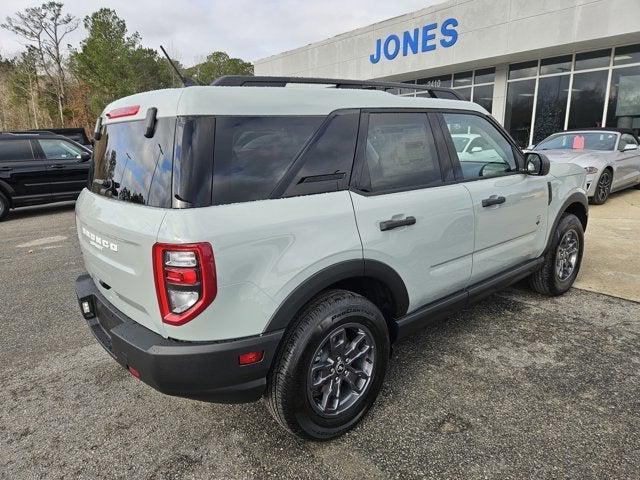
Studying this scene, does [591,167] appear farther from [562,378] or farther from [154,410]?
[154,410]

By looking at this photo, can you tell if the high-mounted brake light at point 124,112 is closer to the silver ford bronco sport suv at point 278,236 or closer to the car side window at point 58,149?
the silver ford bronco sport suv at point 278,236

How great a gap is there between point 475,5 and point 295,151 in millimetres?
16429

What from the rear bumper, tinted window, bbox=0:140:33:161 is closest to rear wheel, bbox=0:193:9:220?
tinted window, bbox=0:140:33:161

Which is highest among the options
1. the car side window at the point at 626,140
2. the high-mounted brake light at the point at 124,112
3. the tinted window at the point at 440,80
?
the tinted window at the point at 440,80

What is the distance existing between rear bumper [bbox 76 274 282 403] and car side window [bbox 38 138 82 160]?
892 cm

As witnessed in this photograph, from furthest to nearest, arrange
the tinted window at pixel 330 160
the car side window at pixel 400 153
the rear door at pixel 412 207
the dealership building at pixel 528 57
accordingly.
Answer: the dealership building at pixel 528 57
the car side window at pixel 400 153
the rear door at pixel 412 207
the tinted window at pixel 330 160

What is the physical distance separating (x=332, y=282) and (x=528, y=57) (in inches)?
633

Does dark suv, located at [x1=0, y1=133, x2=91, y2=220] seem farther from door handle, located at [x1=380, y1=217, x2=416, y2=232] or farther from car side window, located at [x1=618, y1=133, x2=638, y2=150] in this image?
car side window, located at [x1=618, y1=133, x2=638, y2=150]

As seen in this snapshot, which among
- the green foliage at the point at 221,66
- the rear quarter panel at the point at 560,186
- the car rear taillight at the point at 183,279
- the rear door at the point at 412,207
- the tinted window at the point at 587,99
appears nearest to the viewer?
the car rear taillight at the point at 183,279

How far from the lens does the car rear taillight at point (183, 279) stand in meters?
1.72

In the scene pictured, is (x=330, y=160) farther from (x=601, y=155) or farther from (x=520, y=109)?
(x=520, y=109)

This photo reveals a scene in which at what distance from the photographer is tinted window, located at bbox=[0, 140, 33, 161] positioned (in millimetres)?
8805

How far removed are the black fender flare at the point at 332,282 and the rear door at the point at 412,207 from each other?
0.17 ft

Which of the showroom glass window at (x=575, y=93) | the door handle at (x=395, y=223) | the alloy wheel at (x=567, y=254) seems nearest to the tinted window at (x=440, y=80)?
the showroom glass window at (x=575, y=93)
